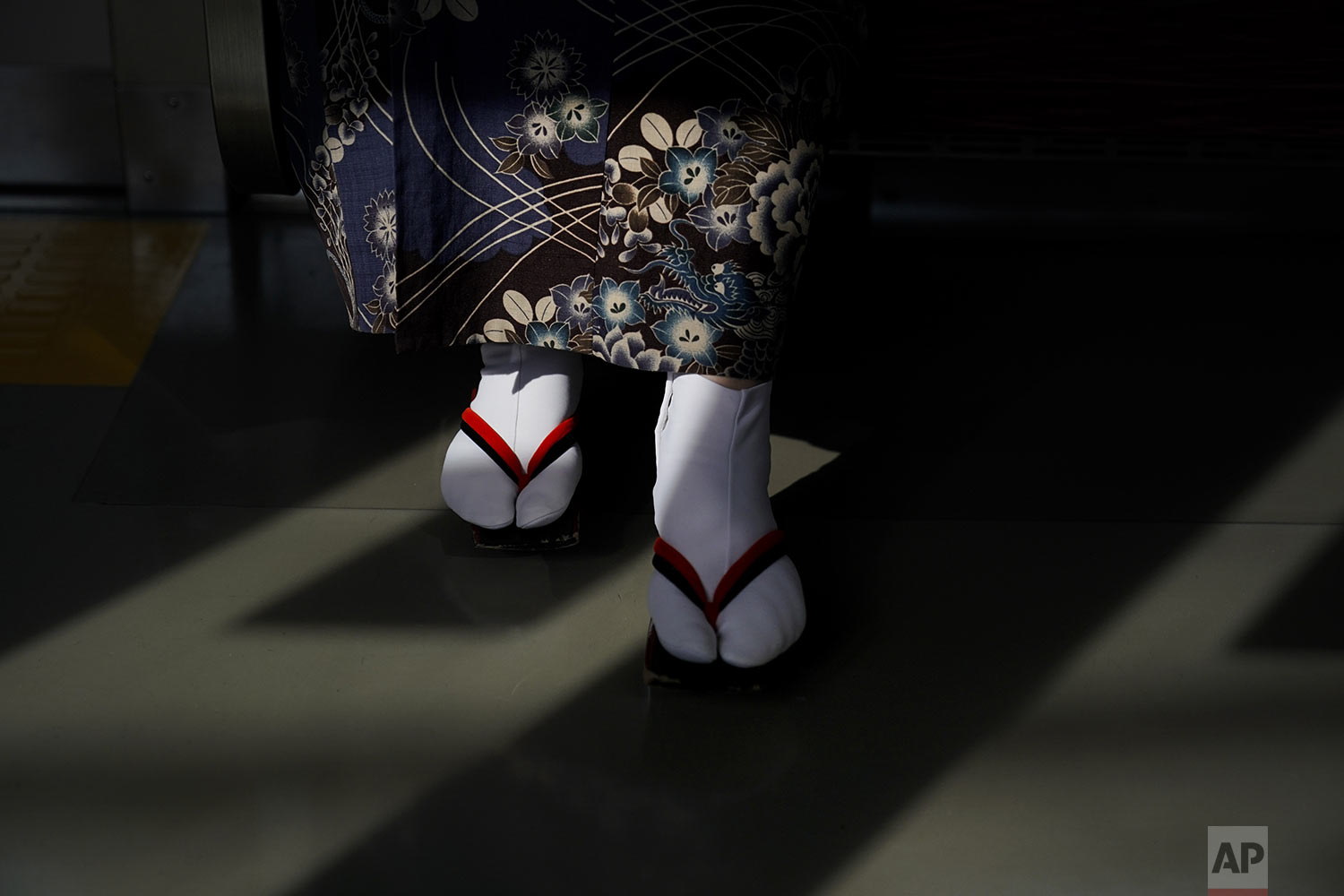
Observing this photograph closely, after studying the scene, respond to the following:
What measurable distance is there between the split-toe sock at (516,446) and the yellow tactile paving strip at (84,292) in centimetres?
49

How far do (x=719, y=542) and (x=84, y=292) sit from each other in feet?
3.23

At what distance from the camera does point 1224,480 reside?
46.0 inches

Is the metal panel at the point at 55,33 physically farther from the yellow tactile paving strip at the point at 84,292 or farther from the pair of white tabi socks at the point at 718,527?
the pair of white tabi socks at the point at 718,527

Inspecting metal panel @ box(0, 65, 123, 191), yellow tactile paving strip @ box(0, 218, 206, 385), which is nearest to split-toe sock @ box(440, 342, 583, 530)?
yellow tactile paving strip @ box(0, 218, 206, 385)

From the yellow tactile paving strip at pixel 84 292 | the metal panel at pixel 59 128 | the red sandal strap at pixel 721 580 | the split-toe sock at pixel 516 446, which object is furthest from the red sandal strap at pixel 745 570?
the metal panel at pixel 59 128

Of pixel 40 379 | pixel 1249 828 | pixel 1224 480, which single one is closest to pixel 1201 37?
pixel 1224 480

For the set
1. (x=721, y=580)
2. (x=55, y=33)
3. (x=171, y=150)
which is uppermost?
(x=55, y=33)

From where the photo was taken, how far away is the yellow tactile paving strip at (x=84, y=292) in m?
1.32

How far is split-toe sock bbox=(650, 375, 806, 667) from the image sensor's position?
2.88 feet

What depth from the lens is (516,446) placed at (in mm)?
1023

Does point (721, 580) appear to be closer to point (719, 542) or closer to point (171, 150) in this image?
point (719, 542)

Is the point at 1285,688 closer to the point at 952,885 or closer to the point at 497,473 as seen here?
the point at 952,885

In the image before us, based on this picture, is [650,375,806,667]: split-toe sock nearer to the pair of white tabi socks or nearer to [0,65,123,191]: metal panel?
the pair of white tabi socks

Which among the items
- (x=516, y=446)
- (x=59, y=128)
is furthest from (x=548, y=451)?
(x=59, y=128)
